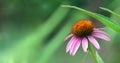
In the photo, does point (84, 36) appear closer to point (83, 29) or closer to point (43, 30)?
point (83, 29)

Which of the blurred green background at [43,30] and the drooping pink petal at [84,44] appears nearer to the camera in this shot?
the drooping pink petal at [84,44]

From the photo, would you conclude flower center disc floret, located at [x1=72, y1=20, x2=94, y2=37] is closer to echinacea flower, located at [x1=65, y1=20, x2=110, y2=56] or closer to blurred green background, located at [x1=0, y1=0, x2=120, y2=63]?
echinacea flower, located at [x1=65, y1=20, x2=110, y2=56]

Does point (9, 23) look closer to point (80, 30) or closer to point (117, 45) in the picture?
point (117, 45)

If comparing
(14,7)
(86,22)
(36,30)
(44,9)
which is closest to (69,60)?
(36,30)

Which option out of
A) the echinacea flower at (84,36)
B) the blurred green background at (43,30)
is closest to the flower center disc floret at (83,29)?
the echinacea flower at (84,36)

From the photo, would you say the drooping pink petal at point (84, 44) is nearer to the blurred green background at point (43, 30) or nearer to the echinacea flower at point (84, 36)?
the echinacea flower at point (84, 36)

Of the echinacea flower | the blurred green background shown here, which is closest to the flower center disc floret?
the echinacea flower
